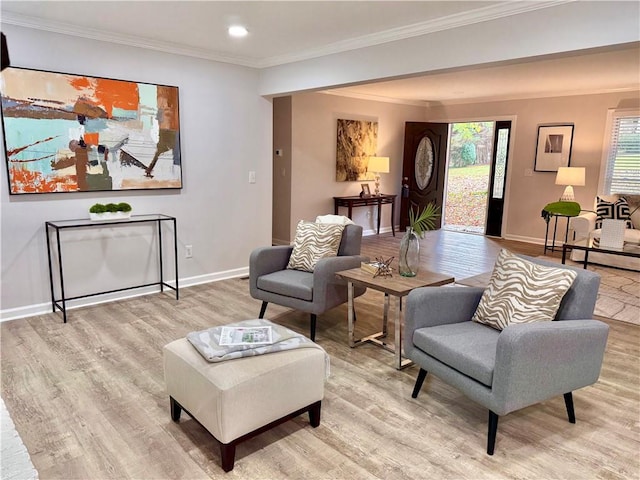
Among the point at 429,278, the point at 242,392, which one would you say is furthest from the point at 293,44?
the point at 242,392

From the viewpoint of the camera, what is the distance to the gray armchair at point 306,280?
3104 millimetres

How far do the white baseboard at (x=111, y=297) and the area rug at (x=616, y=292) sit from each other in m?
2.55

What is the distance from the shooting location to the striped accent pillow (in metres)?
5.71

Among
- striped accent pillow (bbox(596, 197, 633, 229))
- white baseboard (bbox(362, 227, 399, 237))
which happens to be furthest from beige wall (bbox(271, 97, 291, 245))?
striped accent pillow (bbox(596, 197, 633, 229))

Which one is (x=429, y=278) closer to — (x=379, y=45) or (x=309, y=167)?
(x=379, y=45)

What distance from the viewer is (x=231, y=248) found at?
4.93 metres

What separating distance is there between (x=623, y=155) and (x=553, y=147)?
0.93 meters

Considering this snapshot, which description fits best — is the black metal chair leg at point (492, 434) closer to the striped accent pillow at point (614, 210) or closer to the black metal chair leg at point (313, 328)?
the black metal chair leg at point (313, 328)

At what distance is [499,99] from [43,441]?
297 inches

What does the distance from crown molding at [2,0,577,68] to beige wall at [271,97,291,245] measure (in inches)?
64.4

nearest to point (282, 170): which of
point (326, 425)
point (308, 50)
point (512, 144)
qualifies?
point (308, 50)

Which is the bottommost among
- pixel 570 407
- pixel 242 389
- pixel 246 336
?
pixel 570 407

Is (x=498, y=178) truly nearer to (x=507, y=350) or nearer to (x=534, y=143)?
(x=534, y=143)

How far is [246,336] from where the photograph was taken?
84.7 inches
